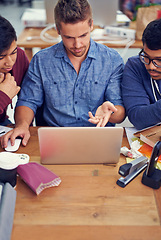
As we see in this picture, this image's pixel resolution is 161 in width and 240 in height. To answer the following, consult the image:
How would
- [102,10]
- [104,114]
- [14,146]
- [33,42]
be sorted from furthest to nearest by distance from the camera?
[102,10] < [33,42] < [104,114] < [14,146]

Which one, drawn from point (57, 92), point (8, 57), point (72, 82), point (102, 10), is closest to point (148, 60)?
point (72, 82)

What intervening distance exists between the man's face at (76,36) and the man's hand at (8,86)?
0.37m

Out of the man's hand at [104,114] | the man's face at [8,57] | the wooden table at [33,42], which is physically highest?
the man's face at [8,57]

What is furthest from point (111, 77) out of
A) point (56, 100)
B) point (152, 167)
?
point (152, 167)

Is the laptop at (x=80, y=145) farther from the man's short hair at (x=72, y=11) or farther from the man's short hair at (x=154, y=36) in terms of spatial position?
the man's short hair at (x=72, y=11)

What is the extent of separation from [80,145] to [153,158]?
299mm

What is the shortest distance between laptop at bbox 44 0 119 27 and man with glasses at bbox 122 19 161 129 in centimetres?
157

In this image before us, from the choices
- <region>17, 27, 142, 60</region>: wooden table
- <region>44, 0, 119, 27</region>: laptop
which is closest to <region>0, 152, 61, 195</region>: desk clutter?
<region>17, 27, 142, 60</region>: wooden table

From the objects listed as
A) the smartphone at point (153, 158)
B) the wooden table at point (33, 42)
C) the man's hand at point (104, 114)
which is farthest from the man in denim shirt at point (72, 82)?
the wooden table at point (33, 42)

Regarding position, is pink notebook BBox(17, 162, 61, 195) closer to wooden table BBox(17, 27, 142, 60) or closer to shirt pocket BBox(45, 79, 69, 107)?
shirt pocket BBox(45, 79, 69, 107)

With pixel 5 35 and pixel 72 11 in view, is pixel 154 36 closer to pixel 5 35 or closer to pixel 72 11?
pixel 72 11

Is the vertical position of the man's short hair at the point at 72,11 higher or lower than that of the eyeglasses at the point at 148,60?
higher

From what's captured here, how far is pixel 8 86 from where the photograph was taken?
1.53 meters

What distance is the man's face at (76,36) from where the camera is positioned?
1.45 metres
